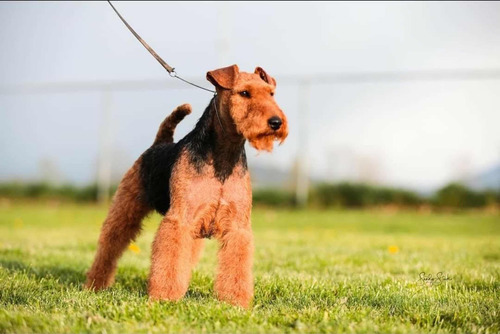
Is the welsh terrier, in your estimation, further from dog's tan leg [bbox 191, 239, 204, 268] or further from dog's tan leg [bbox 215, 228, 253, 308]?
dog's tan leg [bbox 191, 239, 204, 268]

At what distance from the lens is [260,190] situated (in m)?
15.4

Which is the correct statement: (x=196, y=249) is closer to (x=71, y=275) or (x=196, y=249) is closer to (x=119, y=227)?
(x=119, y=227)

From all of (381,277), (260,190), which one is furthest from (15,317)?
(260,190)

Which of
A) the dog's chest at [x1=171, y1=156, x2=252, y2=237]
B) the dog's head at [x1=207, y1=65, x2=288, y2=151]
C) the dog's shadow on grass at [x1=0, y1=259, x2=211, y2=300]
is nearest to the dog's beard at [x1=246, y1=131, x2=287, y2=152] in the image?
the dog's head at [x1=207, y1=65, x2=288, y2=151]

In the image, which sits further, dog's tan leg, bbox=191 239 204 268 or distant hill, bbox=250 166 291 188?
distant hill, bbox=250 166 291 188

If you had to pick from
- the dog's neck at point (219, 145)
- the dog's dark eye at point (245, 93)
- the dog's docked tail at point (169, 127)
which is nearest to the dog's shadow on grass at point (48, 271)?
the dog's docked tail at point (169, 127)

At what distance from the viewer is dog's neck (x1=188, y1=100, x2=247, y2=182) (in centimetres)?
362

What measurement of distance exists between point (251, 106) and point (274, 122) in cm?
23

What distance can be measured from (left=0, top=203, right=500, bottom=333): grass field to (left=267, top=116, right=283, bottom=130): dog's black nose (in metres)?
1.09

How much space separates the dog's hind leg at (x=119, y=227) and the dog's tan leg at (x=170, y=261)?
3.23 feet

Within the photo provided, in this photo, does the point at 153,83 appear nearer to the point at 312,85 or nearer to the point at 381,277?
the point at 312,85

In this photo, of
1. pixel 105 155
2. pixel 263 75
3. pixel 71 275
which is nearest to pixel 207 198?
pixel 263 75

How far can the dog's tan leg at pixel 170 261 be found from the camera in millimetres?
3400

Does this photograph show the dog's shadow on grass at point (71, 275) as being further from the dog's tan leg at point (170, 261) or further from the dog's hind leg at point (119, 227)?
the dog's tan leg at point (170, 261)
